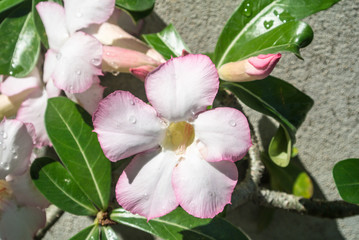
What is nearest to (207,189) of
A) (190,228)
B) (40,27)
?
(190,228)

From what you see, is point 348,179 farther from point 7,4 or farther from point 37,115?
point 7,4

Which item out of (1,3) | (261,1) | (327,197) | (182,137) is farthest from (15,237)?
(327,197)

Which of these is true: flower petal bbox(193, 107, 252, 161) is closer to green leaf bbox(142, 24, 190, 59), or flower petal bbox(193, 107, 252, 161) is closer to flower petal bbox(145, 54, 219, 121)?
flower petal bbox(145, 54, 219, 121)

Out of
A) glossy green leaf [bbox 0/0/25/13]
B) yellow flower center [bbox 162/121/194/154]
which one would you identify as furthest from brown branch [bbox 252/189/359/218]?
glossy green leaf [bbox 0/0/25/13]

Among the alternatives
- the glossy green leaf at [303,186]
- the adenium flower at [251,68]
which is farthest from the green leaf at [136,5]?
the glossy green leaf at [303,186]

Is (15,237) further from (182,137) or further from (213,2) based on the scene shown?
(213,2)

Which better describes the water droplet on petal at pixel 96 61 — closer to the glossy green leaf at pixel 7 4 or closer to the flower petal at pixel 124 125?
the flower petal at pixel 124 125
